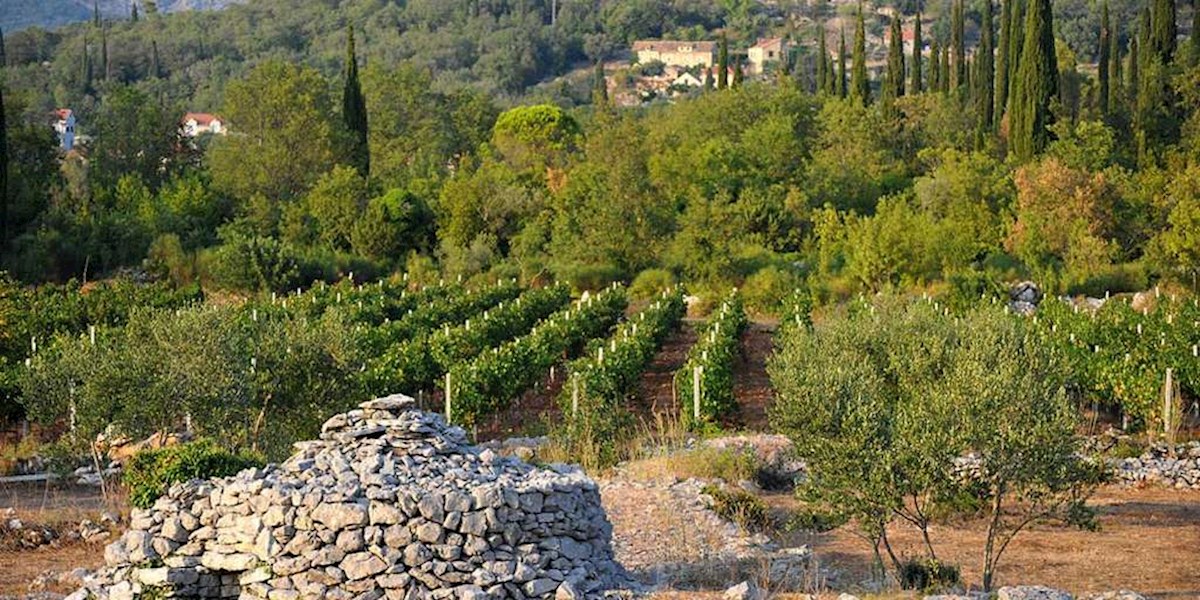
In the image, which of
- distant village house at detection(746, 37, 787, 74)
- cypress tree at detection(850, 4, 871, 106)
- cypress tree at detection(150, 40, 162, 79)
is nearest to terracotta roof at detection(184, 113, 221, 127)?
cypress tree at detection(150, 40, 162, 79)

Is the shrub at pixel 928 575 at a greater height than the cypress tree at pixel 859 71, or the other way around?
the cypress tree at pixel 859 71

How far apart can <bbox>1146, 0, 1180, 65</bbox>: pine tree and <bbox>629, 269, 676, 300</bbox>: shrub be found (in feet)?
74.5

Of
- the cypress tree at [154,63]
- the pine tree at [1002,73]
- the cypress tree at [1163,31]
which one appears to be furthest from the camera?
the cypress tree at [154,63]

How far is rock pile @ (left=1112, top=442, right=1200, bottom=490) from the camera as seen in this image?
78.4 ft

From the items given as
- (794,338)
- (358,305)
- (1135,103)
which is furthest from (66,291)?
(1135,103)

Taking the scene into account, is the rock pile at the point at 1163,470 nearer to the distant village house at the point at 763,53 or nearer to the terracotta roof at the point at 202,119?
the terracotta roof at the point at 202,119

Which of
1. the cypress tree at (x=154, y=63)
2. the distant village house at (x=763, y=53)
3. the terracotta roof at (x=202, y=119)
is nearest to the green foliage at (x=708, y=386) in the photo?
the terracotta roof at (x=202, y=119)

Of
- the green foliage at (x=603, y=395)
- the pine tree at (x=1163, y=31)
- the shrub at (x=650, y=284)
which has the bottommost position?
the shrub at (x=650, y=284)

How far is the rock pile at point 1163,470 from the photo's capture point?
23906mm

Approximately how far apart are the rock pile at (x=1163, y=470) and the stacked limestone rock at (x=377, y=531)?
39.9ft

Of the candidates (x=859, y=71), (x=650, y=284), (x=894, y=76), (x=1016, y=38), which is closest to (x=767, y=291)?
(x=650, y=284)

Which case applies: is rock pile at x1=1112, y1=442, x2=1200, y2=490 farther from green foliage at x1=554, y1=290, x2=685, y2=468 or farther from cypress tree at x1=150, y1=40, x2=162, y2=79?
cypress tree at x1=150, y1=40, x2=162, y2=79

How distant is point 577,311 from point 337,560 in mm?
24641

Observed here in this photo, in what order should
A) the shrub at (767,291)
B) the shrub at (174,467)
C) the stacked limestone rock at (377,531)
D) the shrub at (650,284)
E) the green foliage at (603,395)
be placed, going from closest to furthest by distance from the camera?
the stacked limestone rock at (377,531)
the shrub at (174,467)
the green foliage at (603,395)
the shrub at (767,291)
the shrub at (650,284)
